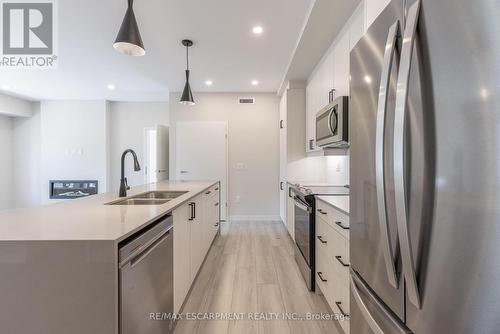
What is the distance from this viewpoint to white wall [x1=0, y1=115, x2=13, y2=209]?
5785 mm

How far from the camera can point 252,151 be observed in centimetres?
523

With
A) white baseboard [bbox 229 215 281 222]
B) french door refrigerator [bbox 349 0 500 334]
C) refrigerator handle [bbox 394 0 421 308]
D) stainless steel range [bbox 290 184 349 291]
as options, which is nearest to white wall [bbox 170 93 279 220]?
white baseboard [bbox 229 215 281 222]

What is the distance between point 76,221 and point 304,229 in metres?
1.84

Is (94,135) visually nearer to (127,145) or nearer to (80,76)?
(127,145)

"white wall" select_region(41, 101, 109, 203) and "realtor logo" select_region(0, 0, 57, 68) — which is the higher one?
"realtor logo" select_region(0, 0, 57, 68)

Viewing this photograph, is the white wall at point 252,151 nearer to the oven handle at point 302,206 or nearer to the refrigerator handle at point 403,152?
the oven handle at point 302,206

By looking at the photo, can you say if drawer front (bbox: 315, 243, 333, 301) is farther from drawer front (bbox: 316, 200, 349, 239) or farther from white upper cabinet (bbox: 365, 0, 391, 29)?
white upper cabinet (bbox: 365, 0, 391, 29)

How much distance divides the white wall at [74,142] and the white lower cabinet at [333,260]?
5654mm

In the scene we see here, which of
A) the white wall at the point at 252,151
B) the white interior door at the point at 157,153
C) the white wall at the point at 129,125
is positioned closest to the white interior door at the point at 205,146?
the white wall at the point at 252,151

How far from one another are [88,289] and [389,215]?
1118mm

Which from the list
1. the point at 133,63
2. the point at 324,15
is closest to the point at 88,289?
the point at 324,15

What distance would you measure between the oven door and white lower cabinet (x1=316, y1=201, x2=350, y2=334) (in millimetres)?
102

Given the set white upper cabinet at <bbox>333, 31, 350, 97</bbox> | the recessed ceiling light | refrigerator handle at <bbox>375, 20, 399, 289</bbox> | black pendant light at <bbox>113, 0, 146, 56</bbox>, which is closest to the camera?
refrigerator handle at <bbox>375, 20, 399, 289</bbox>

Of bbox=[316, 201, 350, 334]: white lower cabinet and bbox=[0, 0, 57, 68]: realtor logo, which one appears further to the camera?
bbox=[0, 0, 57, 68]: realtor logo
